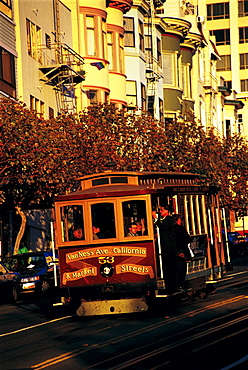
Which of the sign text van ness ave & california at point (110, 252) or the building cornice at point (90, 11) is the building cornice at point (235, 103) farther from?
the sign text van ness ave & california at point (110, 252)

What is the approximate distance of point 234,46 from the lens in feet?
331

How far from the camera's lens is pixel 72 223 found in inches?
740

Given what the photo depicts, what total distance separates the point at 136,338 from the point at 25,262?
14891mm

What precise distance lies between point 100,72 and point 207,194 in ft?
80.1

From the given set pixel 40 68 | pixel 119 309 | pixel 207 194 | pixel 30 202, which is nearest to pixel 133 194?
pixel 119 309

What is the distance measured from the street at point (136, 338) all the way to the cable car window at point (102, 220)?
1781 millimetres

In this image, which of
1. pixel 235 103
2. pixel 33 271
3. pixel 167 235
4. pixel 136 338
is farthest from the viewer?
pixel 235 103

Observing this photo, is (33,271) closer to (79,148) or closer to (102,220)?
(79,148)

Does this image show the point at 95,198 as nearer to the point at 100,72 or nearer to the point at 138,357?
the point at 138,357

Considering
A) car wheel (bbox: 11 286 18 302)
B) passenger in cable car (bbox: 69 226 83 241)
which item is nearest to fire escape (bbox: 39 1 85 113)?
car wheel (bbox: 11 286 18 302)

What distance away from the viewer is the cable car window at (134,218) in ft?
60.0

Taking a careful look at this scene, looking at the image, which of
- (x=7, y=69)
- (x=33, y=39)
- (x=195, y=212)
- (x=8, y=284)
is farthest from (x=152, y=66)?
(x=195, y=212)

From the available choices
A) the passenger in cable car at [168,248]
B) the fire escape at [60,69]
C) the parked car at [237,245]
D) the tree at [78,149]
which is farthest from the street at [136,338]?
the parked car at [237,245]

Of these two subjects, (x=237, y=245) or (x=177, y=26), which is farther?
(x=177, y=26)
